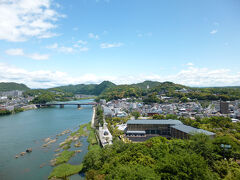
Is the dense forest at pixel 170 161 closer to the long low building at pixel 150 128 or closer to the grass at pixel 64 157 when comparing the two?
the grass at pixel 64 157

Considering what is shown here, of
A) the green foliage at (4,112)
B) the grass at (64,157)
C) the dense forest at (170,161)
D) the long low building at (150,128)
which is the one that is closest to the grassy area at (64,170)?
the grass at (64,157)

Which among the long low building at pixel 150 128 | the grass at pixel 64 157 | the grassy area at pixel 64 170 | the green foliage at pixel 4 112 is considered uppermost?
the long low building at pixel 150 128

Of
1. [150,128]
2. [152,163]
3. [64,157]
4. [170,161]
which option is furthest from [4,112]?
[170,161]

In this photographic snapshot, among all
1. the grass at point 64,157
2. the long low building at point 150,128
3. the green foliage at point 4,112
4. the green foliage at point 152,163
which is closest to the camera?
the green foliage at point 152,163

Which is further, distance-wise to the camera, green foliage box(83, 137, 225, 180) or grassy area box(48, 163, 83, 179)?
grassy area box(48, 163, 83, 179)

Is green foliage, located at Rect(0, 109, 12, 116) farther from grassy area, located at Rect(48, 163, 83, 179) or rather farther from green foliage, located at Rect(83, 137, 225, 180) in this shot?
green foliage, located at Rect(83, 137, 225, 180)

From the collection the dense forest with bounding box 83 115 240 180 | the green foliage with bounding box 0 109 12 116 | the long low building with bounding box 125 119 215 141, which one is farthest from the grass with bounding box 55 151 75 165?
the green foliage with bounding box 0 109 12 116
